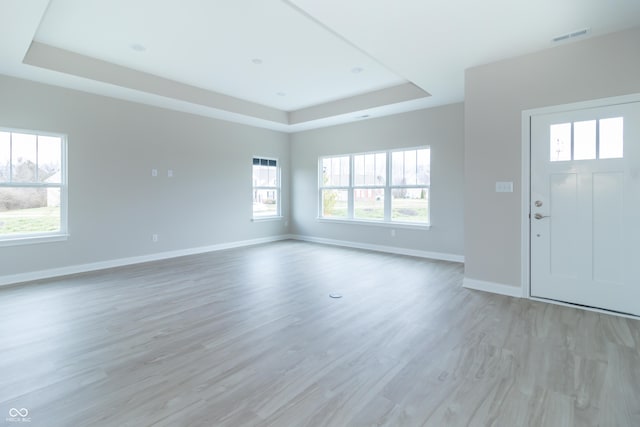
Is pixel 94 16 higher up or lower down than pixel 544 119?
higher up

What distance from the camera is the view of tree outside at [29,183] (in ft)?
14.1

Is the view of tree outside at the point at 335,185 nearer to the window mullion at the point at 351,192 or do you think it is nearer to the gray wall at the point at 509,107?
the window mullion at the point at 351,192

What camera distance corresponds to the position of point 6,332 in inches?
109

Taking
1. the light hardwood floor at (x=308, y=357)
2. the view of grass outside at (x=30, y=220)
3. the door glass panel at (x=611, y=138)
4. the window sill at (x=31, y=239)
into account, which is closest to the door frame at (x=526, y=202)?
the light hardwood floor at (x=308, y=357)

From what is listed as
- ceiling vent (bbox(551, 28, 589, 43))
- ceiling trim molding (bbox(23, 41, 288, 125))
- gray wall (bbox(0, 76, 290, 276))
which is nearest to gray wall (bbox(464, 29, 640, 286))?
ceiling vent (bbox(551, 28, 589, 43))

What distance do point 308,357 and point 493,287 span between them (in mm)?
2639

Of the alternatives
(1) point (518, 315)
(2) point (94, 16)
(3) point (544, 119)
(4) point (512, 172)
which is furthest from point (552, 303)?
(2) point (94, 16)

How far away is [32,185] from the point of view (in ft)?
14.6

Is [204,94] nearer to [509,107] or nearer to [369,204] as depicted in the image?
[369,204]

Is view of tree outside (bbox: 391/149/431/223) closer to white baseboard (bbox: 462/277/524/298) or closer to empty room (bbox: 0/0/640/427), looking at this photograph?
empty room (bbox: 0/0/640/427)

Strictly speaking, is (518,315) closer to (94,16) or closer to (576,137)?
(576,137)

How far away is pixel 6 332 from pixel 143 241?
2.90 m

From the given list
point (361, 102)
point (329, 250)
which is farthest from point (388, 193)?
point (361, 102)

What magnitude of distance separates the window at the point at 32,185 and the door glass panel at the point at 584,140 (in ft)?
21.4
